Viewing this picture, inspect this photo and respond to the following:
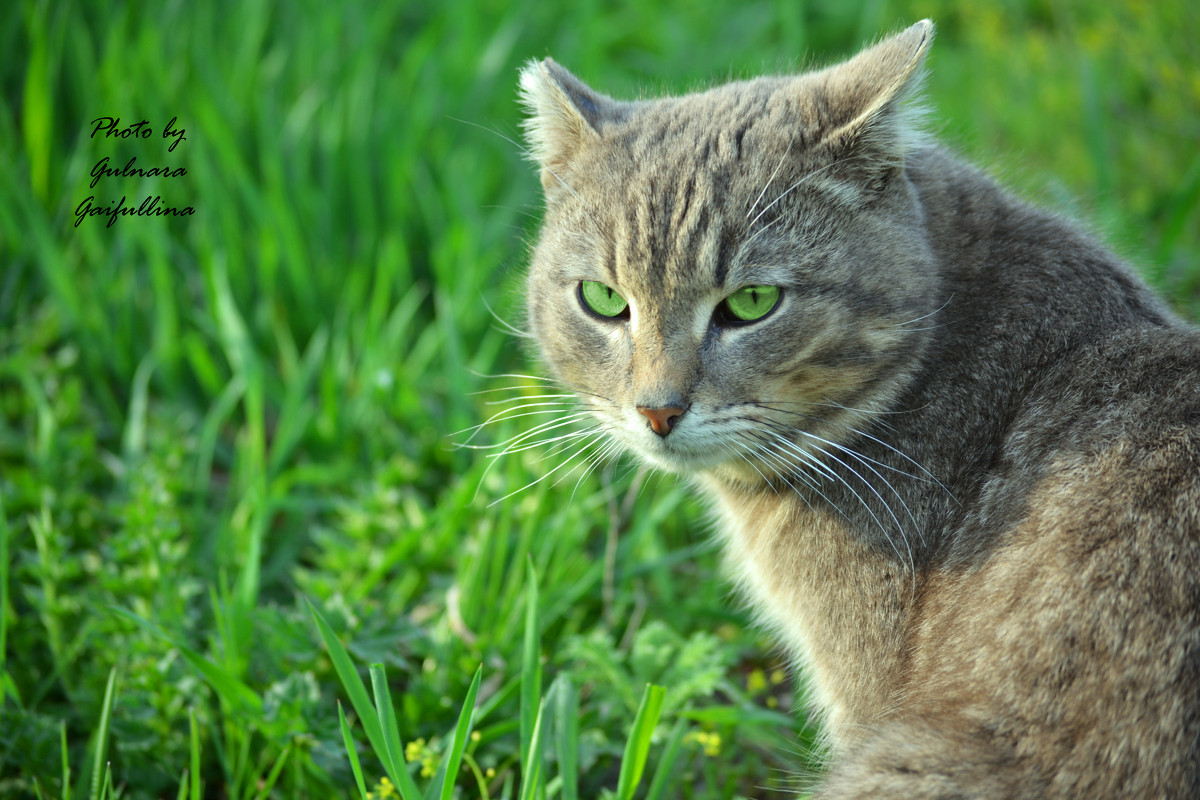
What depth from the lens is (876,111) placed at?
7.25 feet

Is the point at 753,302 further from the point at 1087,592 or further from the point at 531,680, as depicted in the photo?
the point at 531,680

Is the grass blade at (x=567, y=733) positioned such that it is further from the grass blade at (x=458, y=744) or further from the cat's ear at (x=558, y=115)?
the cat's ear at (x=558, y=115)

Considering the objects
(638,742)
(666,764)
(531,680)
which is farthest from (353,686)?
(666,764)

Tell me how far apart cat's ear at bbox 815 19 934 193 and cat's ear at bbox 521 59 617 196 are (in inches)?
26.7

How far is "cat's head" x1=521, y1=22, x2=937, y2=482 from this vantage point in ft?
7.34

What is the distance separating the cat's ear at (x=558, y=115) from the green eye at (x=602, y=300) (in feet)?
1.12

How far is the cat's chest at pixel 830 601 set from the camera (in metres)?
2.17

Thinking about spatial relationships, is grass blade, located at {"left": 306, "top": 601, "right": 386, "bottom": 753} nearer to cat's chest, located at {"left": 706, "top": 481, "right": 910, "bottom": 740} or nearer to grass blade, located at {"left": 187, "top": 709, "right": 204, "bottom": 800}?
grass blade, located at {"left": 187, "top": 709, "right": 204, "bottom": 800}

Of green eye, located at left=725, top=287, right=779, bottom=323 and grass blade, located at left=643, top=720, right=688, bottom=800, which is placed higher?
green eye, located at left=725, top=287, right=779, bottom=323

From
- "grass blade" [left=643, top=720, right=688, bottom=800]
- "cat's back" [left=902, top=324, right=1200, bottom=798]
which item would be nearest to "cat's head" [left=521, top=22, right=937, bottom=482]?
"cat's back" [left=902, top=324, right=1200, bottom=798]

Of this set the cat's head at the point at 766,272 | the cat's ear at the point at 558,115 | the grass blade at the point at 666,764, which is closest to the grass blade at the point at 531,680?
the grass blade at the point at 666,764

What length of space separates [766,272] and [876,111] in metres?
0.48

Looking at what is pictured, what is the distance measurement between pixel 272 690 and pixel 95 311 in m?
→ 2.23

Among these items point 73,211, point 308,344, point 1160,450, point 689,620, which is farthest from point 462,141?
point 1160,450
